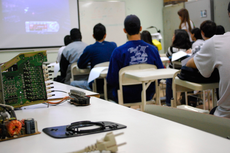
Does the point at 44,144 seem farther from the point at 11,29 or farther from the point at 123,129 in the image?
the point at 11,29

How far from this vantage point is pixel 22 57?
1.06m

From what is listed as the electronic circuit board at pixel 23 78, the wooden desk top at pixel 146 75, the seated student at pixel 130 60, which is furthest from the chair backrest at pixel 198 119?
the seated student at pixel 130 60

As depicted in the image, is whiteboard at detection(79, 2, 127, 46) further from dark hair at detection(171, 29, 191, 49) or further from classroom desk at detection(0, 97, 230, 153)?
classroom desk at detection(0, 97, 230, 153)

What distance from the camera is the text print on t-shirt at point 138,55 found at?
2.53 meters

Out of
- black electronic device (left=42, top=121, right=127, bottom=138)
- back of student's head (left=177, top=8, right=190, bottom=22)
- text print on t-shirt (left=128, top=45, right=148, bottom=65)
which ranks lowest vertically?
black electronic device (left=42, top=121, right=127, bottom=138)

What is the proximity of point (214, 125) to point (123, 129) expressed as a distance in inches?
10.4

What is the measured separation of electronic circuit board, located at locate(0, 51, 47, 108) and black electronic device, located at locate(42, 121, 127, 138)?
33 cm

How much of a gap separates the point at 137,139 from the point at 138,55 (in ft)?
6.24

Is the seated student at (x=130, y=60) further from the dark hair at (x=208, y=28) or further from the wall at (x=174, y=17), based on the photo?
the wall at (x=174, y=17)

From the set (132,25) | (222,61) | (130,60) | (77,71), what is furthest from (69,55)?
(222,61)

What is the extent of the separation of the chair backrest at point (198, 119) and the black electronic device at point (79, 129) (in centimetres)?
21

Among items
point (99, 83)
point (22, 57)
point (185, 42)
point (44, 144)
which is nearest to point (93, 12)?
point (185, 42)

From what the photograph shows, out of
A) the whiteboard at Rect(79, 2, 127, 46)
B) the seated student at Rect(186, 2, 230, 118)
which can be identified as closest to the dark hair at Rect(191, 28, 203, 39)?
the seated student at Rect(186, 2, 230, 118)

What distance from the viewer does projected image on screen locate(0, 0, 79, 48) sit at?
567 centimetres
